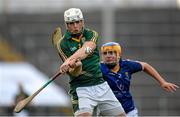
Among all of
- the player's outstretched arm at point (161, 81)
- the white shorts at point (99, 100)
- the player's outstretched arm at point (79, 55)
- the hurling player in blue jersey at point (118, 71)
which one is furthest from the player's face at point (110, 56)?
the player's outstretched arm at point (79, 55)

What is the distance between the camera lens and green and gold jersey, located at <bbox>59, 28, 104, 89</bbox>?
10234 mm

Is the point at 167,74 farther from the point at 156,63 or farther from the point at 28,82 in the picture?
the point at 28,82

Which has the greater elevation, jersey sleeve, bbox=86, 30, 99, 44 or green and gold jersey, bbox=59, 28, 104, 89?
jersey sleeve, bbox=86, 30, 99, 44

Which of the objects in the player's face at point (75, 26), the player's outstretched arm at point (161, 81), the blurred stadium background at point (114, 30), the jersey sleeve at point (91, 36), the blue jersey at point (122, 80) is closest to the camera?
the player's face at point (75, 26)

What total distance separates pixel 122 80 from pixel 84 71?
1.18m

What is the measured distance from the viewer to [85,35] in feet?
33.7

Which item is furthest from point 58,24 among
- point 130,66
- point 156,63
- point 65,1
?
point 130,66

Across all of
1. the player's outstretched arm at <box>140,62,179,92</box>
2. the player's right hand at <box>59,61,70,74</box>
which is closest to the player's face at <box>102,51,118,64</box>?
the player's outstretched arm at <box>140,62,179,92</box>

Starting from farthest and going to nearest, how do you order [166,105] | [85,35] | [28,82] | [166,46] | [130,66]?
[166,46] < [166,105] < [28,82] < [130,66] < [85,35]

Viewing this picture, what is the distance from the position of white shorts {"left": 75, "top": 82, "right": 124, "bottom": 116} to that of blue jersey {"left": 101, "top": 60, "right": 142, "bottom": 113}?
0.77 m

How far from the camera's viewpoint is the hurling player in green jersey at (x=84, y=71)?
398 inches

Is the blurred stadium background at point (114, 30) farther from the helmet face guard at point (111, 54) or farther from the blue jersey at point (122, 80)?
the helmet face guard at point (111, 54)

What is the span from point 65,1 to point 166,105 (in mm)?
3470

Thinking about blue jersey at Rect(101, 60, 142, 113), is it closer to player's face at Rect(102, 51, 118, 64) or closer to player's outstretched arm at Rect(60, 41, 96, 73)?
player's face at Rect(102, 51, 118, 64)
